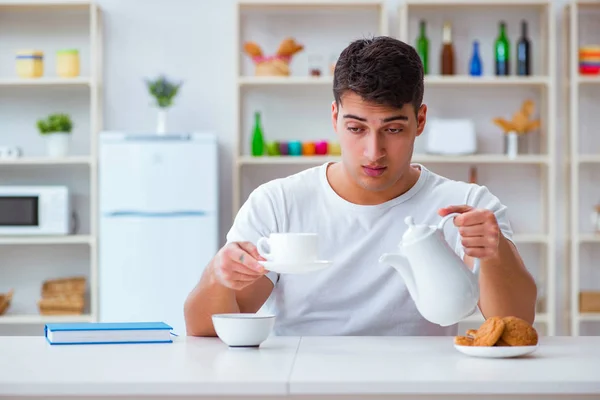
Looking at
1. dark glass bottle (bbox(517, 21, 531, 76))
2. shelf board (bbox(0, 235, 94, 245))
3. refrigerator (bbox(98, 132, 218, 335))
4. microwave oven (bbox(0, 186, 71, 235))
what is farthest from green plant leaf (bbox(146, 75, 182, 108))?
dark glass bottle (bbox(517, 21, 531, 76))

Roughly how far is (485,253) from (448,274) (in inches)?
5.3

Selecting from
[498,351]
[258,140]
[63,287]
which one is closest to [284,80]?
[258,140]

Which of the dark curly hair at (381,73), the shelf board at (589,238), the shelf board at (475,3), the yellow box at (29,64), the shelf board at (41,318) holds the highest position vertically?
the shelf board at (475,3)

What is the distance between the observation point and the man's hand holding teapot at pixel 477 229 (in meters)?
1.61

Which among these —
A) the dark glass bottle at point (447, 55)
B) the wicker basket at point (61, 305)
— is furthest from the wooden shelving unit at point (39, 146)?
the dark glass bottle at point (447, 55)

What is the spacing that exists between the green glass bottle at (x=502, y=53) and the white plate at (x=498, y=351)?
326cm

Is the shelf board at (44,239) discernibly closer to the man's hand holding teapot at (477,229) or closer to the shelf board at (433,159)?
the shelf board at (433,159)

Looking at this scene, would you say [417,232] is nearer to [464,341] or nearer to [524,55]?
[464,341]

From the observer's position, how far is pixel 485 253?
1635 millimetres

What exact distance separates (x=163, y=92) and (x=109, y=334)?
292 cm

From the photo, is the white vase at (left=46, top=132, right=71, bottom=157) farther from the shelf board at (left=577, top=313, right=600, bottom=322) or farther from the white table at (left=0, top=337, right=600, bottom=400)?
the white table at (left=0, top=337, right=600, bottom=400)

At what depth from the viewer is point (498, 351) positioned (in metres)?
1.50

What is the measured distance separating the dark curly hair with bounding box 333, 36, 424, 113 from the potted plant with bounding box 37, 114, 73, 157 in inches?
115

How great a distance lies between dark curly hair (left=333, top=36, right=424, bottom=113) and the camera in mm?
1941
